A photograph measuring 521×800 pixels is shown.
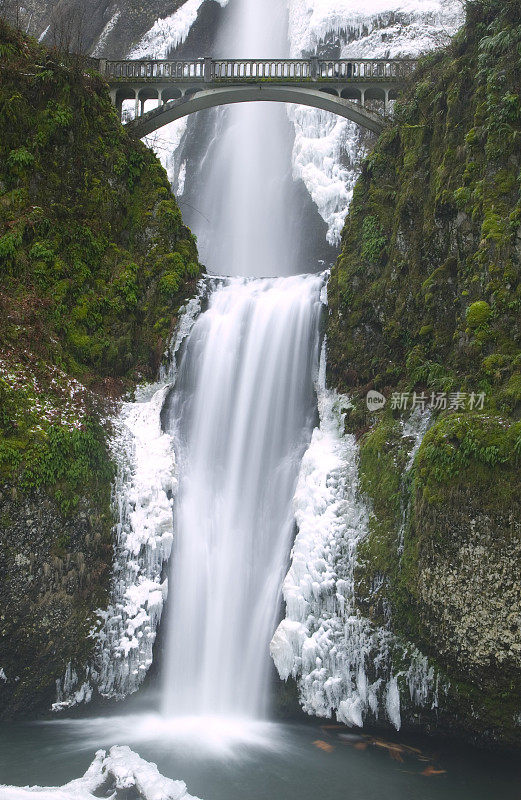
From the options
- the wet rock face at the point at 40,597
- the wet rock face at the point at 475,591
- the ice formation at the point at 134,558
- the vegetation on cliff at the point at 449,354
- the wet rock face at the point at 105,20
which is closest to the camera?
the wet rock face at the point at 475,591

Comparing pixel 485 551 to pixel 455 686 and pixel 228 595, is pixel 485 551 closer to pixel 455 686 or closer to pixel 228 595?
pixel 455 686

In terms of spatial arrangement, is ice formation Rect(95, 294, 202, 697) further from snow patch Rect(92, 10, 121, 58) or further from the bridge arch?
snow patch Rect(92, 10, 121, 58)

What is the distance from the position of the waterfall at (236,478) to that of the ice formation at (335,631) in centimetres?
37

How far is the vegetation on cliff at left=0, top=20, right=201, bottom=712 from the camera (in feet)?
35.1

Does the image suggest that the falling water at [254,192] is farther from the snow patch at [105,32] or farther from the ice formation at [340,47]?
the snow patch at [105,32]

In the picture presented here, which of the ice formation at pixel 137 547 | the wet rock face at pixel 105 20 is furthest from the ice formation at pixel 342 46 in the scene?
the ice formation at pixel 137 547

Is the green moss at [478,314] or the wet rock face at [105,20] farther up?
the wet rock face at [105,20]

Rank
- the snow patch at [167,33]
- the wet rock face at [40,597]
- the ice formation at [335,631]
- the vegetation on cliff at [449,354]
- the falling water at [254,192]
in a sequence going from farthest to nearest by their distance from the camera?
the snow patch at [167,33] < the falling water at [254,192] < the wet rock face at [40,597] < the ice formation at [335,631] < the vegetation on cliff at [449,354]

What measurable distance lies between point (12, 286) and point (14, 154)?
3.15m

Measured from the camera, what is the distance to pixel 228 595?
11461 millimetres

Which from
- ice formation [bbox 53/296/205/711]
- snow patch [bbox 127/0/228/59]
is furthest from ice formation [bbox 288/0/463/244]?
ice formation [bbox 53/296/205/711]

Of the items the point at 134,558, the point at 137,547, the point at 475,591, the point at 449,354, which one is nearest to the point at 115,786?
the point at 134,558

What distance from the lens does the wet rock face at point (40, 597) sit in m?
10.4

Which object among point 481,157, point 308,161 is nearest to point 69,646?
point 481,157
